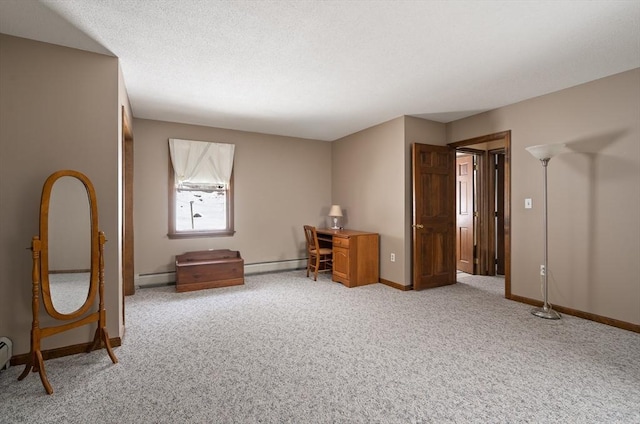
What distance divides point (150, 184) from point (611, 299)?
570 cm

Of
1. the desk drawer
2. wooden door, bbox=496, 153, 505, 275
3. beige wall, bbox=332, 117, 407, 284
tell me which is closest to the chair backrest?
the desk drawer

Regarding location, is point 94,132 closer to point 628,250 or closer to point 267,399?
point 267,399

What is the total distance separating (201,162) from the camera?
483 cm

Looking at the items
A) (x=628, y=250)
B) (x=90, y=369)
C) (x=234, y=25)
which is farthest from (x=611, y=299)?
(x=90, y=369)

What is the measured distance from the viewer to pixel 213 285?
4.40 m

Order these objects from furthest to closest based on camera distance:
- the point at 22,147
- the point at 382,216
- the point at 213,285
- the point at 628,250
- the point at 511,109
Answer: the point at 382,216 < the point at 213,285 < the point at 511,109 < the point at 628,250 < the point at 22,147

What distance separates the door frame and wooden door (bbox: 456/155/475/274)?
6.3 inches

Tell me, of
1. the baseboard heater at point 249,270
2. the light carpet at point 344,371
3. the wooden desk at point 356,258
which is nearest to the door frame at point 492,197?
the light carpet at point 344,371

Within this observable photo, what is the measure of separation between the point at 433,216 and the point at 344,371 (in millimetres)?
2897

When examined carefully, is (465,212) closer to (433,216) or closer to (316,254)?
(433,216)

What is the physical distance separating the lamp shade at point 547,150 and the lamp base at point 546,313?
5.30 ft

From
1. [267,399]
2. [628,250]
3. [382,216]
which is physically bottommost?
[267,399]

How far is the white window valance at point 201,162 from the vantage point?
15.3 feet

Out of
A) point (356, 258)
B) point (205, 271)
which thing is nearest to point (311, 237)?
point (356, 258)
